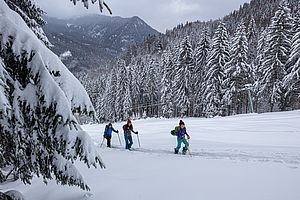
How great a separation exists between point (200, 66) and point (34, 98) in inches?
1662

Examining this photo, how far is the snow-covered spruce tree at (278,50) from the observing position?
104 ft

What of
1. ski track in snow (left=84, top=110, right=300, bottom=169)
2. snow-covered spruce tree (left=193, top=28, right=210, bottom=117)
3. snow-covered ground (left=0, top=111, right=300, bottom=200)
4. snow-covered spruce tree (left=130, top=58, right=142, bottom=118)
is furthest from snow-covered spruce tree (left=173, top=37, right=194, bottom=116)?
snow-covered ground (left=0, top=111, right=300, bottom=200)

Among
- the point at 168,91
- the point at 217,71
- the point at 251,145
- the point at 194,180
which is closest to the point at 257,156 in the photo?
the point at 251,145

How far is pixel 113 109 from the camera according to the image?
63469mm

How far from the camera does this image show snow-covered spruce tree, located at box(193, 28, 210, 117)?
4240cm

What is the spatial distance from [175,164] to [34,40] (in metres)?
7.57

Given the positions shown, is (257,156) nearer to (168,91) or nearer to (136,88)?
(168,91)

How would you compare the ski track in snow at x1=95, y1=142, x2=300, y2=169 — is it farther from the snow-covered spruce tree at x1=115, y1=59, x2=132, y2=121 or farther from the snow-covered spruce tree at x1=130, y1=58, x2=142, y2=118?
the snow-covered spruce tree at x1=130, y1=58, x2=142, y2=118

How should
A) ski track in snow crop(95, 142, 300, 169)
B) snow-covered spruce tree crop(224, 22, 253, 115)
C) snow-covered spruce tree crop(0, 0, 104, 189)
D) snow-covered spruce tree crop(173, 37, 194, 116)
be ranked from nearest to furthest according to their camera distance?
snow-covered spruce tree crop(0, 0, 104, 189) → ski track in snow crop(95, 142, 300, 169) → snow-covered spruce tree crop(224, 22, 253, 115) → snow-covered spruce tree crop(173, 37, 194, 116)

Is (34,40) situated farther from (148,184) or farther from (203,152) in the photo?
(203,152)

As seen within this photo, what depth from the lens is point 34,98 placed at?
3.18 metres

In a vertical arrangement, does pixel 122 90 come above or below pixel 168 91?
above

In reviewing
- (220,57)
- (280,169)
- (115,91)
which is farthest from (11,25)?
(115,91)

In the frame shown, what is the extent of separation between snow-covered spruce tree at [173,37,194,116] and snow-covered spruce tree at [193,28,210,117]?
125 centimetres
